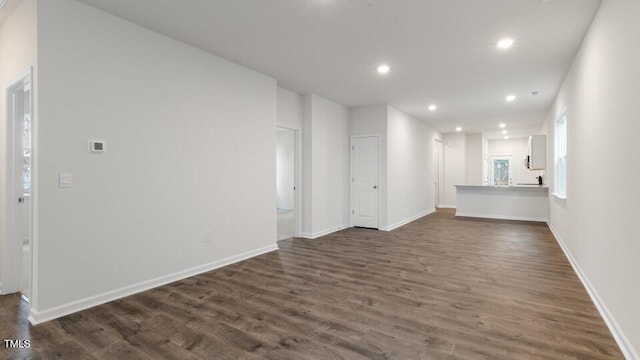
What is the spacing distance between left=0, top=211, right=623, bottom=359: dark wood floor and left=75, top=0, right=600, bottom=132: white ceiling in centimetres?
271

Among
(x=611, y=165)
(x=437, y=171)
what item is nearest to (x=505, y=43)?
(x=611, y=165)

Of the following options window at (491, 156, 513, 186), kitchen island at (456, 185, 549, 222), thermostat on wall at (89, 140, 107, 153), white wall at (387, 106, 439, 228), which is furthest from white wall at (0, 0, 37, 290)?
window at (491, 156, 513, 186)

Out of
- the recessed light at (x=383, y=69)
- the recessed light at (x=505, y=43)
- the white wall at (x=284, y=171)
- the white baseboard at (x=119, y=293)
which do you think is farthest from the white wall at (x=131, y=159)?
the white wall at (x=284, y=171)

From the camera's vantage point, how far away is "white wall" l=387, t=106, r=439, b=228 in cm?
696

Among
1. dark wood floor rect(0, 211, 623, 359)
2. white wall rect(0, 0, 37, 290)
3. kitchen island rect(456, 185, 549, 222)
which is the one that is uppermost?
white wall rect(0, 0, 37, 290)

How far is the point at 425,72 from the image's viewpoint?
4762 millimetres

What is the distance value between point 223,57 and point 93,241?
2605 millimetres

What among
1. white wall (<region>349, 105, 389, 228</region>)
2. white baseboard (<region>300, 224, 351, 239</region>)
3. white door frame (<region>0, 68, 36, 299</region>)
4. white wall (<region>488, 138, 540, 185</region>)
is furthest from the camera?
white wall (<region>488, 138, 540, 185</region>)

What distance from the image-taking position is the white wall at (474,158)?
37.3 ft

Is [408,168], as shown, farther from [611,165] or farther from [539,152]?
[611,165]

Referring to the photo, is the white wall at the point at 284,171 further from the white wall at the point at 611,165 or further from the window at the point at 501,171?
the window at the point at 501,171

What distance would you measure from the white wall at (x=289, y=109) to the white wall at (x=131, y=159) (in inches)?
41.1

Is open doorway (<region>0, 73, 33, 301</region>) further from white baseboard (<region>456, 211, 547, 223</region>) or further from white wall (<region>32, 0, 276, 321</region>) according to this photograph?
white baseboard (<region>456, 211, 547, 223</region>)

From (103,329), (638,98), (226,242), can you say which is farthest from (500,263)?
(103,329)
